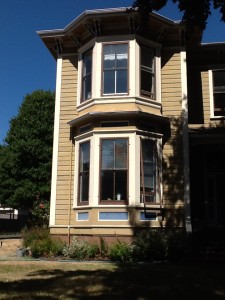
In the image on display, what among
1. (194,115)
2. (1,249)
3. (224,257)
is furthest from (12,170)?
(224,257)

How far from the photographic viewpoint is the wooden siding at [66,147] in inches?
592

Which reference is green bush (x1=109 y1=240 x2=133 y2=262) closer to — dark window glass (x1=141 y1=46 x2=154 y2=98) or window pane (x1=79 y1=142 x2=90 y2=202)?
window pane (x1=79 y1=142 x2=90 y2=202)

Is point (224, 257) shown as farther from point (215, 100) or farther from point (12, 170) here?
point (12, 170)

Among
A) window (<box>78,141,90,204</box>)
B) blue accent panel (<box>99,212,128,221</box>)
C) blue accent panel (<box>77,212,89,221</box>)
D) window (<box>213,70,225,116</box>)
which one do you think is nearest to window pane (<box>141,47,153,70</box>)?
window (<box>213,70,225,116</box>)

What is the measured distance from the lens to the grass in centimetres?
736

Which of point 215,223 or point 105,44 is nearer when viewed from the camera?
point 105,44

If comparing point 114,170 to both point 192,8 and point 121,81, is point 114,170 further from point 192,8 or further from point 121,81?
point 192,8

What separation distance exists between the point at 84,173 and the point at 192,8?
8.15 meters

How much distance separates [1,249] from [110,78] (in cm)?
786

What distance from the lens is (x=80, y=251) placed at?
519 inches

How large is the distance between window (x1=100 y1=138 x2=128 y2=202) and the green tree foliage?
14.7 meters

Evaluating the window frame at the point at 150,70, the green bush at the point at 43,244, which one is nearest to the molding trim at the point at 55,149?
the green bush at the point at 43,244

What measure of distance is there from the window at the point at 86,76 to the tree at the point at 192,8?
25.0 feet

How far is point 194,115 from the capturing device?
16938 mm
